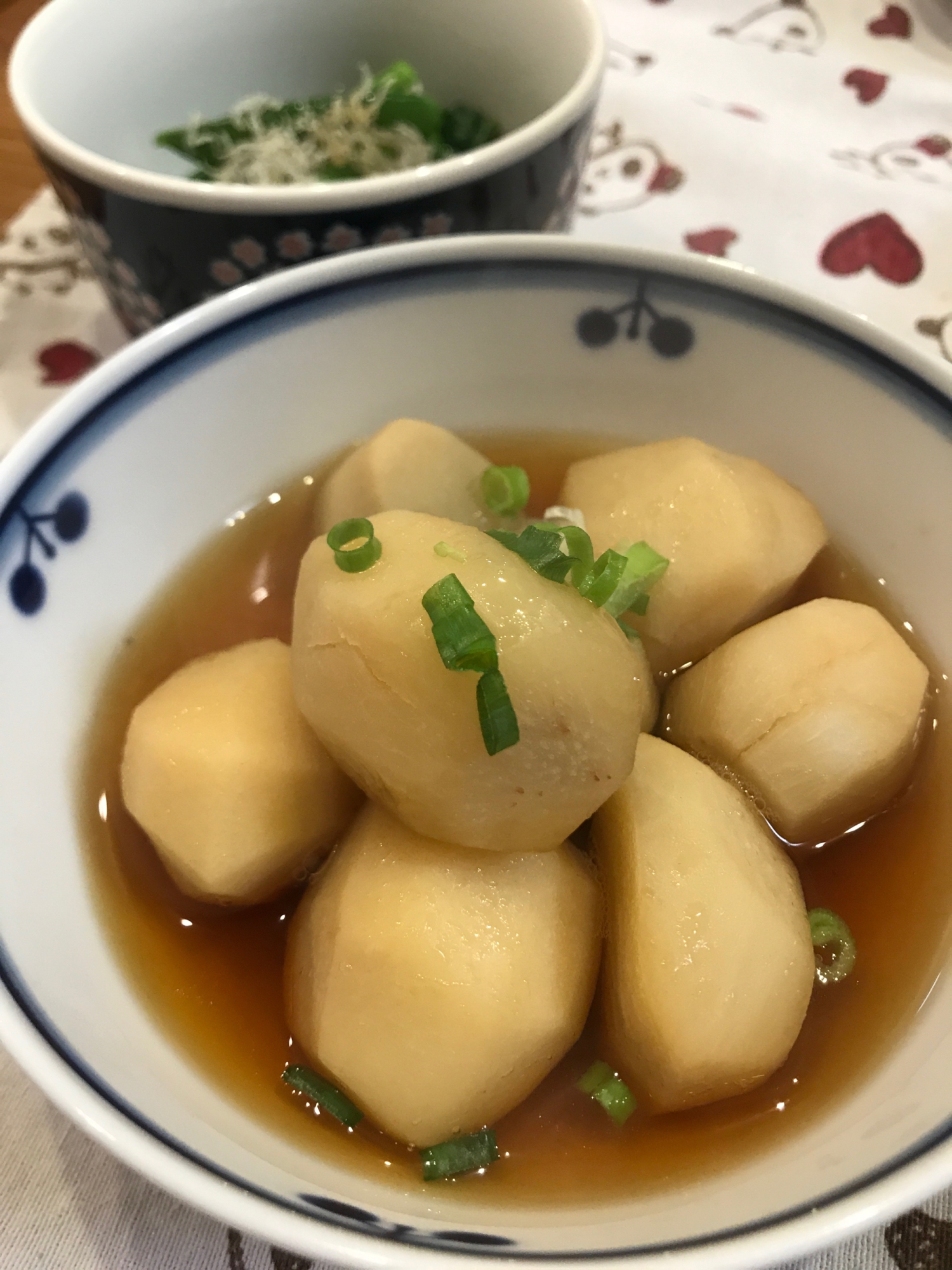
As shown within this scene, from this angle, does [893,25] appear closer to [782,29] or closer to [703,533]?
[782,29]

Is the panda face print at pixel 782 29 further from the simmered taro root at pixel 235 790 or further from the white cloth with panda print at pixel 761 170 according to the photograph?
the simmered taro root at pixel 235 790

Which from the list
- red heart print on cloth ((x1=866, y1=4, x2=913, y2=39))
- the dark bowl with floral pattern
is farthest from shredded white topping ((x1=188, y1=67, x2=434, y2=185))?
red heart print on cloth ((x1=866, y1=4, x2=913, y2=39))

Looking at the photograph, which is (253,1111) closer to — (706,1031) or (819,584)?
(706,1031)

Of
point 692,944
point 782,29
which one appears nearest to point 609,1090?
point 692,944

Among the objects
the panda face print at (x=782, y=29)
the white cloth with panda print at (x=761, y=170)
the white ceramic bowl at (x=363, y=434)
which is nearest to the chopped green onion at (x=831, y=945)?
the white ceramic bowl at (x=363, y=434)

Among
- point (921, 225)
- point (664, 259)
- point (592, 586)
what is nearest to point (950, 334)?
point (921, 225)

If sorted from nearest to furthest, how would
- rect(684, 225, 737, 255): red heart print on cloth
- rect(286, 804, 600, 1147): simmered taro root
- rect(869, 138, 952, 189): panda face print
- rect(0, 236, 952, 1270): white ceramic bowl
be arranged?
rect(0, 236, 952, 1270): white ceramic bowl < rect(286, 804, 600, 1147): simmered taro root < rect(684, 225, 737, 255): red heart print on cloth < rect(869, 138, 952, 189): panda face print

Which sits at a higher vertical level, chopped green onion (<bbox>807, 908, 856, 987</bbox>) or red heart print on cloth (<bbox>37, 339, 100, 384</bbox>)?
red heart print on cloth (<bbox>37, 339, 100, 384</bbox>)

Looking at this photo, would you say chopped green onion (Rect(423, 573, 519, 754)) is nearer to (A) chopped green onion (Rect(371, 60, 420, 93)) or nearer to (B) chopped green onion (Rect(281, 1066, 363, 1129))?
(B) chopped green onion (Rect(281, 1066, 363, 1129))
